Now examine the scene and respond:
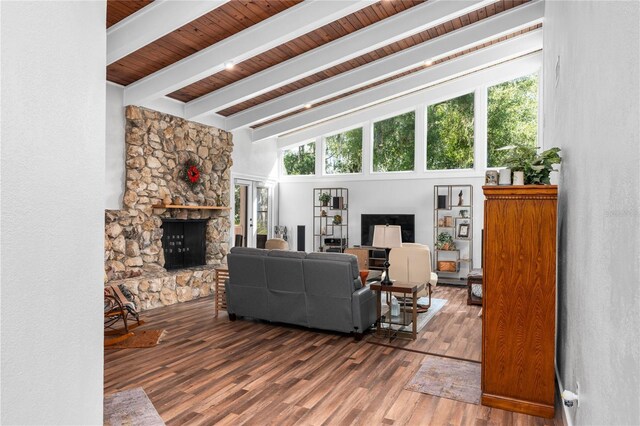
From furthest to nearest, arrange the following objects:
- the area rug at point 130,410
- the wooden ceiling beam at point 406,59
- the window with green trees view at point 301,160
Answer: the window with green trees view at point 301,160 < the wooden ceiling beam at point 406,59 < the area rug at point 130,410

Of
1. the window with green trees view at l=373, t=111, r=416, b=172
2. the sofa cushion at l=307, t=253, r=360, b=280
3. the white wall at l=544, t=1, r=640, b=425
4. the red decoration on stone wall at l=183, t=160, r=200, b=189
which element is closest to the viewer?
the white wall at l=544, t=1, r=640, b=425

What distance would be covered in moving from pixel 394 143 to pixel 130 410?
25.1 ft

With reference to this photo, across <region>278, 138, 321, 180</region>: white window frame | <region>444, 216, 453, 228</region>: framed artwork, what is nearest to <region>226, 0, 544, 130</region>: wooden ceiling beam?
<region>278, 138, 321, 180</region>: white window frame

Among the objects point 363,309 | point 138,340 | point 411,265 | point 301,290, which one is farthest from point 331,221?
point 138,340

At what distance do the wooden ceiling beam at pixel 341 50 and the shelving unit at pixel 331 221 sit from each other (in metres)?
3.78

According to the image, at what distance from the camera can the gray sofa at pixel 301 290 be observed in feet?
14.8

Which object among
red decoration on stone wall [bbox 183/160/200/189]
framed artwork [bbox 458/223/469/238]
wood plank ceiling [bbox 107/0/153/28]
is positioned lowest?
framed artwork [bbox 458/223/469/238]

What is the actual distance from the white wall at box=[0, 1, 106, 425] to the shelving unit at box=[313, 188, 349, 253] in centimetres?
812

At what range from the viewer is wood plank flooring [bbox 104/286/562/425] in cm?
288

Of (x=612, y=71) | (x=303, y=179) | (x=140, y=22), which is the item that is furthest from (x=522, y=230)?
(x=303, y=179)

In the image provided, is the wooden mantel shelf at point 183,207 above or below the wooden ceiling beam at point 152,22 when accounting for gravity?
below

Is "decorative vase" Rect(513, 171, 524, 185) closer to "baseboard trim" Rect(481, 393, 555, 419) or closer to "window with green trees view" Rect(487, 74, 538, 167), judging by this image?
"baseboard trim" Rect(481, 393, 555, 419)

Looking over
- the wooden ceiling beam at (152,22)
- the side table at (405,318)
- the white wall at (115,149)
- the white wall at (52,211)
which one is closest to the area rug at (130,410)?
the white wall at (52,211)

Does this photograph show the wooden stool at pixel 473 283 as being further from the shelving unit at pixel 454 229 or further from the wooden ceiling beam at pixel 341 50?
the wooden ceiling beam at pixel 341 50
